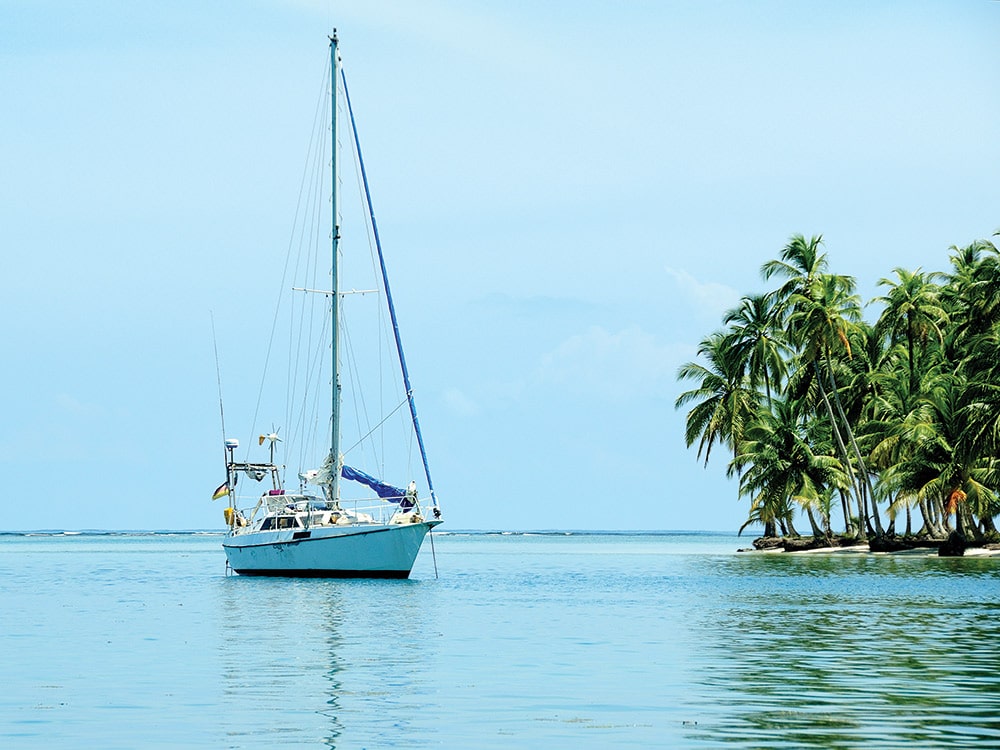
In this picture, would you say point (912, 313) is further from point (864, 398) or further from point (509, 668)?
point (509, 668)

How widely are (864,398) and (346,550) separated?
40605 millimetres

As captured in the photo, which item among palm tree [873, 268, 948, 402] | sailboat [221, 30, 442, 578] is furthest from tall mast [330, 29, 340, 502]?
palm tree [873, 268, 948, 402]

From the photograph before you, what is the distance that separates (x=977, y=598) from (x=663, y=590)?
11398mm

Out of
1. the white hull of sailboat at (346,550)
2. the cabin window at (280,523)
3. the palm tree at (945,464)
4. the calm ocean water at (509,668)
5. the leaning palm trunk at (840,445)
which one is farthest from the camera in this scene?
the leaning palm trunk at (840,445)

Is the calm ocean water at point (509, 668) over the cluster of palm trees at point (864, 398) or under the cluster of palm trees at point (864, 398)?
under

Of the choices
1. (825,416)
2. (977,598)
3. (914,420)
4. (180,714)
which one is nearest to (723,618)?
(977,598)

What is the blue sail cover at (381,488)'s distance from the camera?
174ft

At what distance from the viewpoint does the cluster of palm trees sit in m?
65.2

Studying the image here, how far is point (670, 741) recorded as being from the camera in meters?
16.4

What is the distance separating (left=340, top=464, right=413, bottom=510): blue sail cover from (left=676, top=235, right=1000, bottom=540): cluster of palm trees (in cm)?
2413

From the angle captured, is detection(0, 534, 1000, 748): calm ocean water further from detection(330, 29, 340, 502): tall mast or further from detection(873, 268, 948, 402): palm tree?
detection(873, 268, 948, 402): palm tree

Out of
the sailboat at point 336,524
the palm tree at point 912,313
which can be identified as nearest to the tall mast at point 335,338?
the sailboat at point 336,524

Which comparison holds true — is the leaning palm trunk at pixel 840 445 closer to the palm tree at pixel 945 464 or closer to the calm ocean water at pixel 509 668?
the palm tree at pixel 945 464

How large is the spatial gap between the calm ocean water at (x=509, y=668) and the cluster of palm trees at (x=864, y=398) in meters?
17.2
